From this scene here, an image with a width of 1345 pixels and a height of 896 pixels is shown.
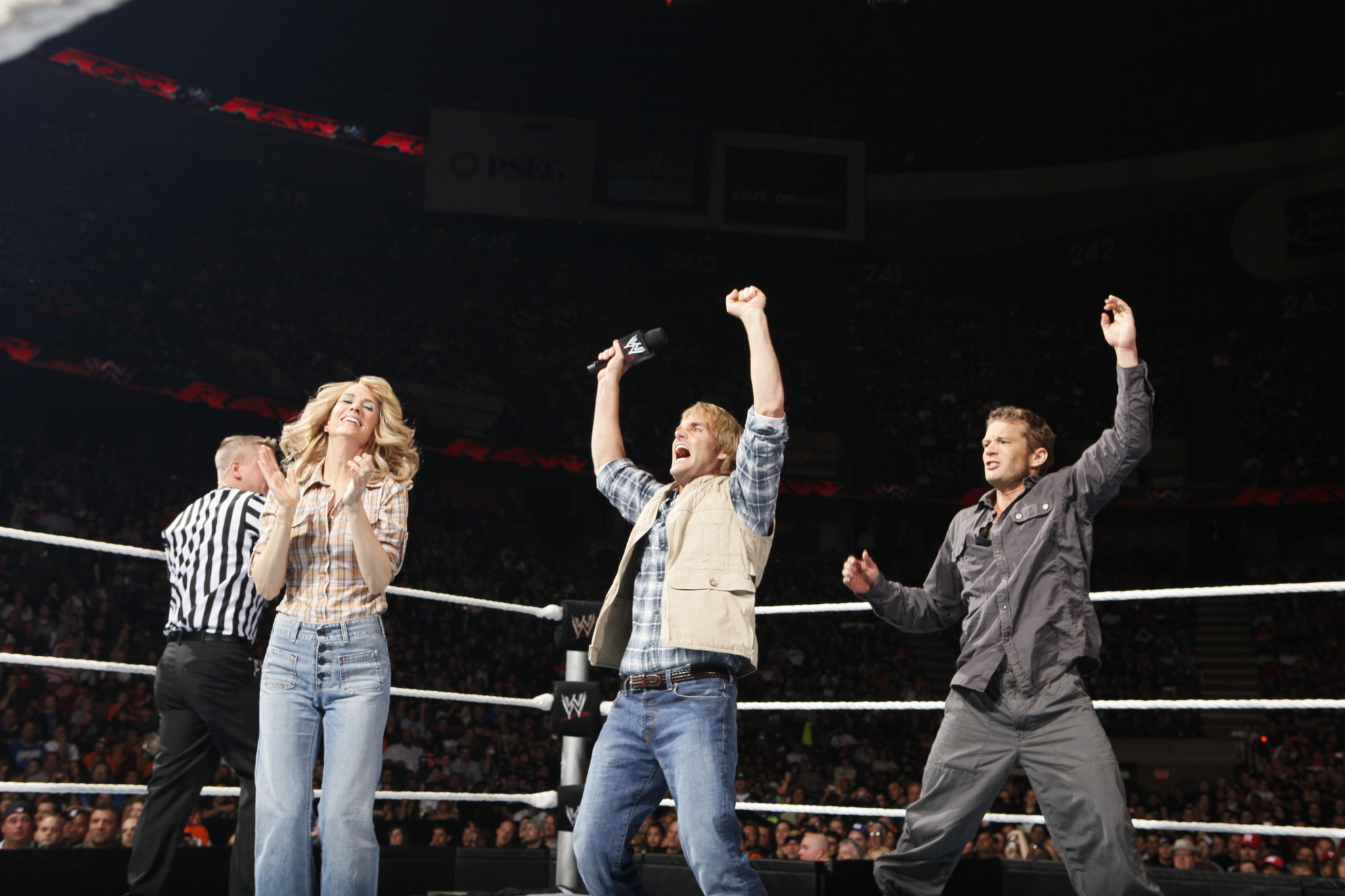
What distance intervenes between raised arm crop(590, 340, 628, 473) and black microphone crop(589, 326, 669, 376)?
0.02 metres

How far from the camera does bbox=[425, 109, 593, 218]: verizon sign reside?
19.8 m

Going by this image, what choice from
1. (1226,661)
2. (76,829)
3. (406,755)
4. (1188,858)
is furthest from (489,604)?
(1226,661)

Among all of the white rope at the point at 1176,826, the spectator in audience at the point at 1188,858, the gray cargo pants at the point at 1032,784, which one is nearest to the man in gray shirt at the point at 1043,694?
the gray cargo pants at the point at 1032,784

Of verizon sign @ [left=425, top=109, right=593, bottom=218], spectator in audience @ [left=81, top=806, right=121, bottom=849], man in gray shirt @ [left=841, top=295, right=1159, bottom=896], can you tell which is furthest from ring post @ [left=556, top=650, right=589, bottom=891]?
verizon sign @ [left=425, top=109, right=593, bottom=218]

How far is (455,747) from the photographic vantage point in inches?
436

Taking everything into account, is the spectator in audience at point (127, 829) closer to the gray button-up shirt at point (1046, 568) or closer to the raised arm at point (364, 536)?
the raised arm at point (364, 536)

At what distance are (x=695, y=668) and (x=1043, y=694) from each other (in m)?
0.84

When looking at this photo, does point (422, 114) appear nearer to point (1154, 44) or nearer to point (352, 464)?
point (1154, 44)

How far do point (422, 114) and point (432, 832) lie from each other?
17.9 m

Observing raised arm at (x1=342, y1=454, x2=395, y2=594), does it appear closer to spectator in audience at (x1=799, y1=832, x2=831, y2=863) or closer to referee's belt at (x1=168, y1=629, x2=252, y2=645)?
referee's belt at (x1=168, y1=629, x2=252, y2=645)

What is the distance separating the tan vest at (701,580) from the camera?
2.38m

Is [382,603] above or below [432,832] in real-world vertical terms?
above

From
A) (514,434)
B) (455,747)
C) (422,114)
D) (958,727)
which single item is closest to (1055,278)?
(514,434)

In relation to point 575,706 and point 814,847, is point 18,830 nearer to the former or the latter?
point 575,706
